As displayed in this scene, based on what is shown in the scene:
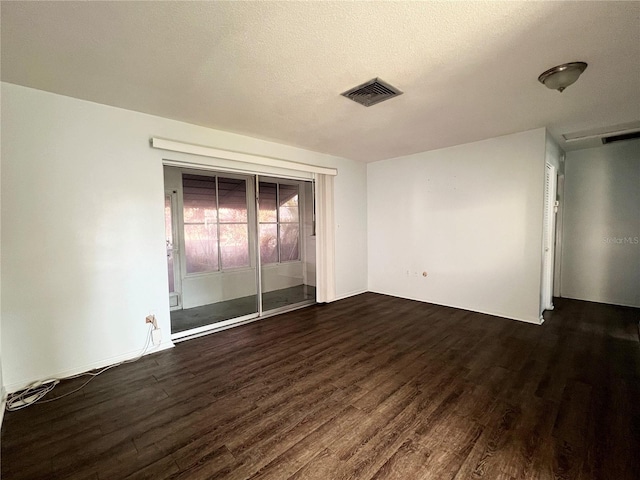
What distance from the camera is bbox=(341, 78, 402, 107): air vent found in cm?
228

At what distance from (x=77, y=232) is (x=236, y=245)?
2716 millimetres

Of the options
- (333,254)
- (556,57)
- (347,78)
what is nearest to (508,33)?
(556,57)

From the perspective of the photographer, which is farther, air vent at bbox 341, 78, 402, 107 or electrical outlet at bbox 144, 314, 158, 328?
electrical outlet at bbox 144, 314, 158, 328

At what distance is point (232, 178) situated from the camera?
15.9 ft

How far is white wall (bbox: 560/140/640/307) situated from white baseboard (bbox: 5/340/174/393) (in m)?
6.52

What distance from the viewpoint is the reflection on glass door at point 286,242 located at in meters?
5.04

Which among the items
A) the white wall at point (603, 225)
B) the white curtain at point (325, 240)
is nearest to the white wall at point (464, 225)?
the white curtain at point (325, 240)

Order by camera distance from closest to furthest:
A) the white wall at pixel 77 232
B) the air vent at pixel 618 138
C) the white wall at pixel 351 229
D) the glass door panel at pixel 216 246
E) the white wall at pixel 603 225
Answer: the white wall at pixel 77 232
the air vent at pixel 618 138
the white wall at pixel 603 225
the glass door panel at pixel 216 246
the white wall at pixel 351 229

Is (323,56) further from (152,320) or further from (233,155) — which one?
(152,320)

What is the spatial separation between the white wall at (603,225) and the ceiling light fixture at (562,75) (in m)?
3.52

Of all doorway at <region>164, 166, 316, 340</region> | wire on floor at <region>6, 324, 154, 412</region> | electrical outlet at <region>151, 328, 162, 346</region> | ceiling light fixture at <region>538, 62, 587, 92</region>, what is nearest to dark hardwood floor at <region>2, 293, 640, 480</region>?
wire on floor at <region>6, 324, 154, 412</region>

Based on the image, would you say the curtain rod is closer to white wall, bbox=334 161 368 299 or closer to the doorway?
the doorway

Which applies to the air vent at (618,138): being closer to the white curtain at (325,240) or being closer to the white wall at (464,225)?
the white wall at (464,225)

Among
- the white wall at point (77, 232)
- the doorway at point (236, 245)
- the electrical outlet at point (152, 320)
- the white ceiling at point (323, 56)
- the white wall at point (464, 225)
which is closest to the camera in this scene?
the white ceiling at point (323, 56)
